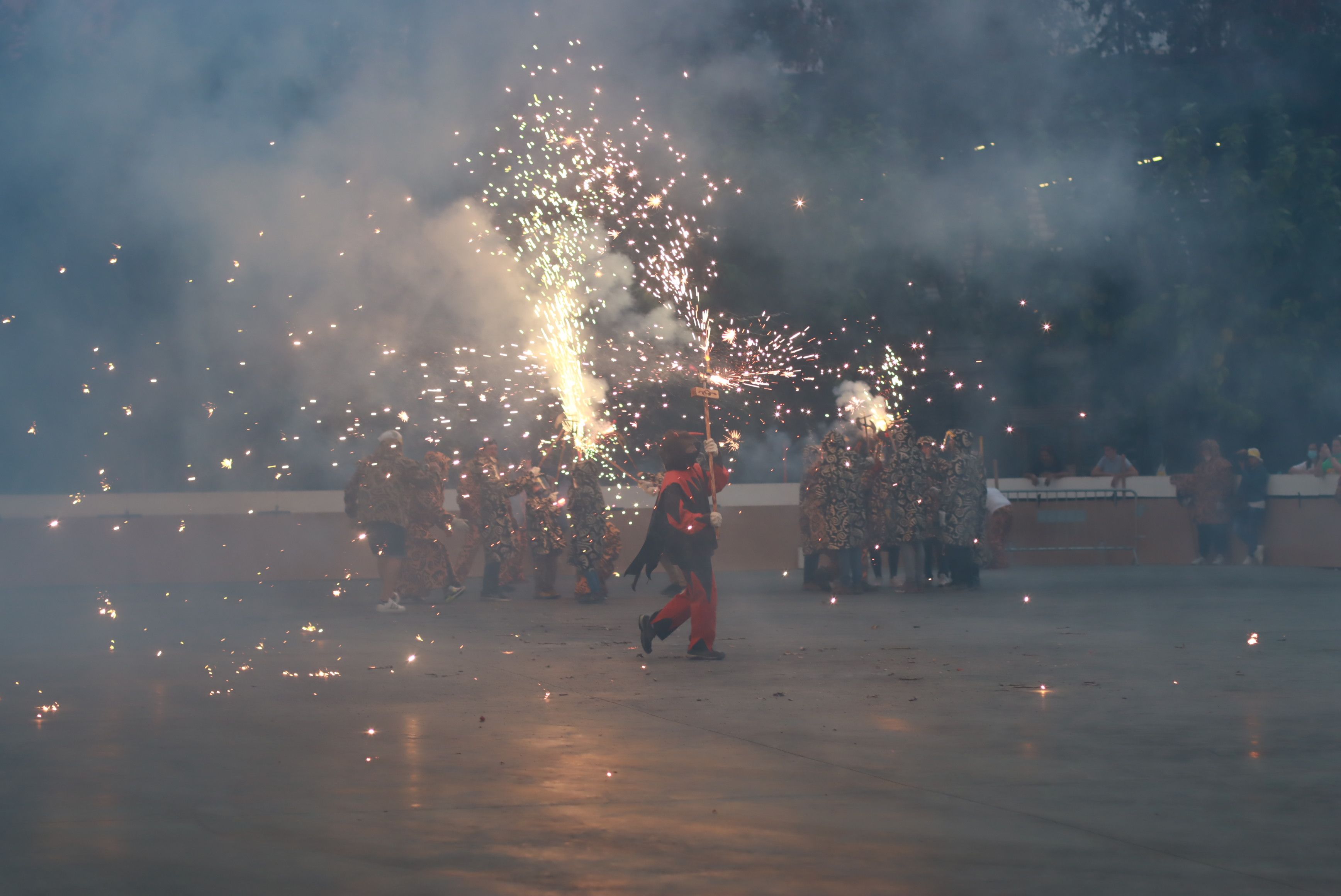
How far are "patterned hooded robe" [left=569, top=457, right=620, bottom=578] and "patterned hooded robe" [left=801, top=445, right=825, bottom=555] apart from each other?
1941mm

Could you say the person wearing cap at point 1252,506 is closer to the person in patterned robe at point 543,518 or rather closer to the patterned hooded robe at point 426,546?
the person in patterned robe at point 543,518

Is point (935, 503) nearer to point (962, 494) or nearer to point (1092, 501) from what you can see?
point (962, 494)

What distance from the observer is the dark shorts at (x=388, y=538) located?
12.8 m

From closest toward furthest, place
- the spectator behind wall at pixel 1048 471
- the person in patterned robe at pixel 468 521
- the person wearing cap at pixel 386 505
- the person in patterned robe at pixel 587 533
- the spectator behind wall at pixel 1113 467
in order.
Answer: the person wearing cap at pixel 386 505 → the person in patterned robe at pixel 587 533 → the person in patterned robe at pixel 468 521 → the spectator behind wall at pixel 1048 471 → the spectator behind wall at pixel 1113 467

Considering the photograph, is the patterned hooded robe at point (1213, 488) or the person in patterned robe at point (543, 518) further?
the patterned hooded robe at point (1213, 488)

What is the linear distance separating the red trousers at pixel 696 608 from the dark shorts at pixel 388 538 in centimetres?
429

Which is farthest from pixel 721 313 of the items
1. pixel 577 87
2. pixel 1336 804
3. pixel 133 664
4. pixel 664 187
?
pixel 1336 804

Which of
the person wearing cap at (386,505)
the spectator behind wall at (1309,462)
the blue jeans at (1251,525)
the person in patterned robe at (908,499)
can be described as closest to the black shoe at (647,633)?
the person wearing cap at (386,505)

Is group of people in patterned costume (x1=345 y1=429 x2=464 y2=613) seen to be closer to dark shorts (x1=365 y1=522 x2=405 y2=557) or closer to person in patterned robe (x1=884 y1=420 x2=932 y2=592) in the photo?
dark shorts (x1=365 y1=522 x2=405 y2=557)

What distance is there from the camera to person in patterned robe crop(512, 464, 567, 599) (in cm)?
1412

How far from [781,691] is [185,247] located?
563cm

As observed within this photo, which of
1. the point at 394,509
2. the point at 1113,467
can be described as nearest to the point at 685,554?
the point at 394,509

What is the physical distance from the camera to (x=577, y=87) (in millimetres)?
13109

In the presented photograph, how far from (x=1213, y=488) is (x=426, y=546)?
31.7 ft
